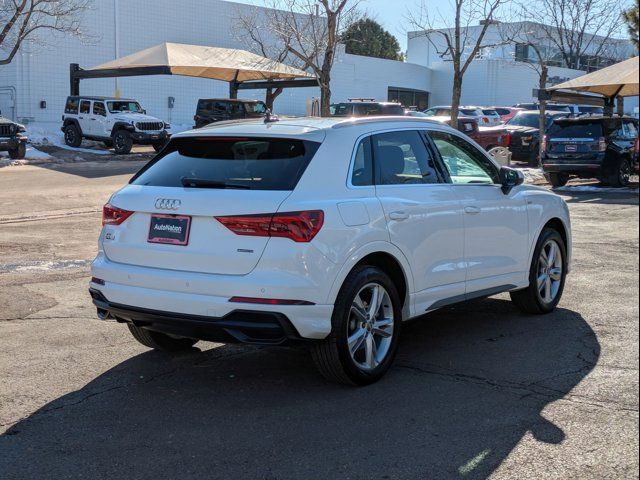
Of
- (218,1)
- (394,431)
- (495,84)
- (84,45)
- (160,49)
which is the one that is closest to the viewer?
(394,431)

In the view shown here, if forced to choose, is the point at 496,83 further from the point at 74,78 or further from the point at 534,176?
the point at 534,176

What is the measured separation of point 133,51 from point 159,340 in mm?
36096

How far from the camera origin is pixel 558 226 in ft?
24.5

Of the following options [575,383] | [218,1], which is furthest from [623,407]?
[218,1]

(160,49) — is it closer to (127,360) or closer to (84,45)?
(84,45)

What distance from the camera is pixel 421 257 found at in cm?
568

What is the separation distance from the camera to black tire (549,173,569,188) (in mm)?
20273

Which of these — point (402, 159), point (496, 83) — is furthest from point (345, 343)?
point (496, 83)

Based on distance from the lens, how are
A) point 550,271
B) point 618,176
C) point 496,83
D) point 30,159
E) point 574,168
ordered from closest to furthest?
point 550,271
point 618,176
point 574,168
point 30,159
point 496,83

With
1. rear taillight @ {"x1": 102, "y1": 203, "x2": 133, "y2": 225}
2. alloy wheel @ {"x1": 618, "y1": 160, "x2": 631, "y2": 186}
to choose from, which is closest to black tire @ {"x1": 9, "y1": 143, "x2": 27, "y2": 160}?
alloy wheel @ {"x1": 618, "y1": 160, "x2": 631, "y2": 186}

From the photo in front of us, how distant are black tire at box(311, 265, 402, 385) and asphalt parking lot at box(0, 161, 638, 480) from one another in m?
0.11

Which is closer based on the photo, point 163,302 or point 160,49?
point 163,302

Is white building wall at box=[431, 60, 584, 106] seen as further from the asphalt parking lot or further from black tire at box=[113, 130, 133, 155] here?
the asphalt parking lot

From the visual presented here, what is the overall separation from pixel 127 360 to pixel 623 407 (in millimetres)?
3528
